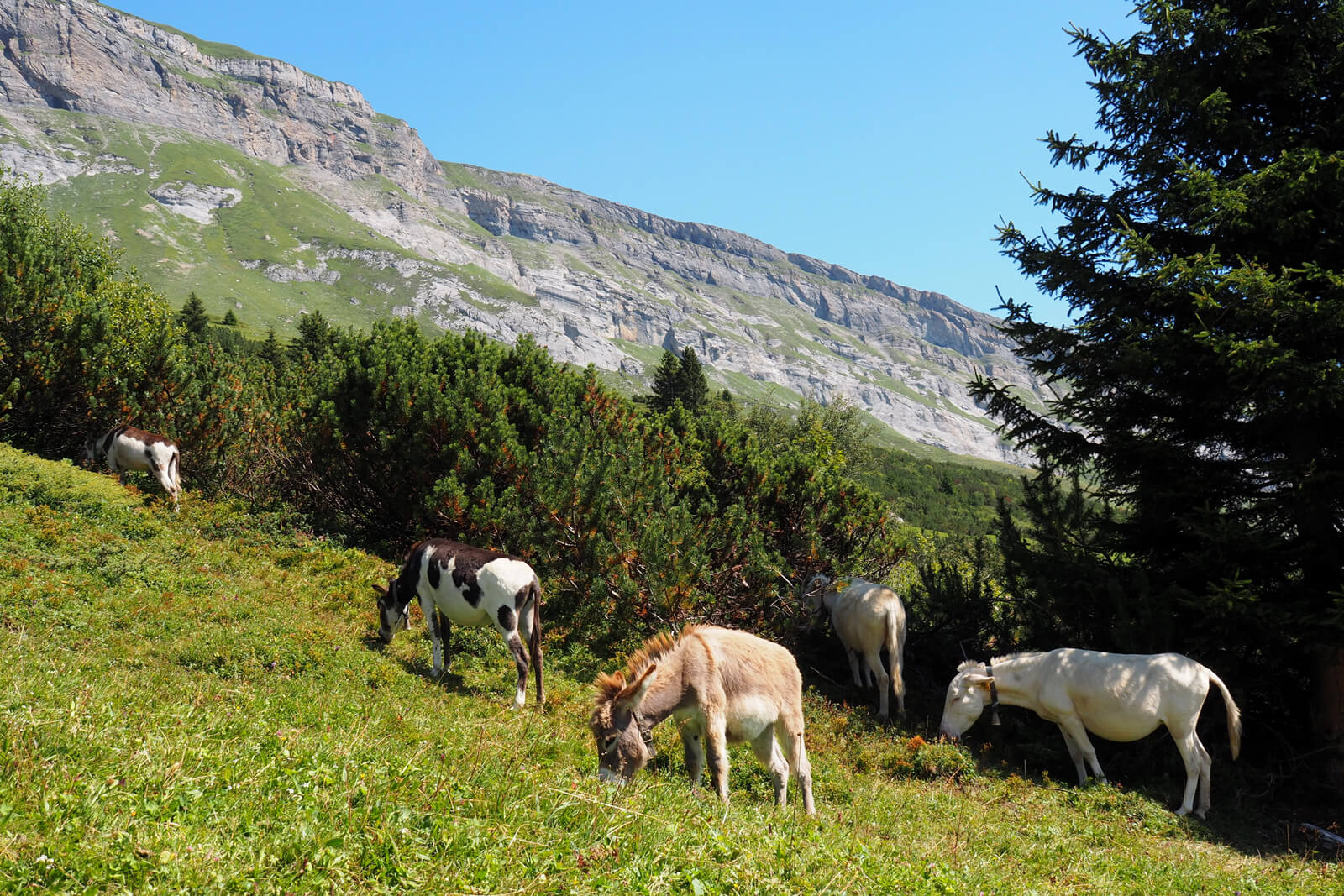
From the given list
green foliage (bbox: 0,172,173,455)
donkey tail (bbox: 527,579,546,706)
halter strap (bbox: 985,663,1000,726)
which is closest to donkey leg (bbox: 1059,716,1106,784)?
halter strap (bbox: 985,663,1000,726)

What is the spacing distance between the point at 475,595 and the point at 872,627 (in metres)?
7.43

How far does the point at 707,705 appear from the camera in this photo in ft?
23.6

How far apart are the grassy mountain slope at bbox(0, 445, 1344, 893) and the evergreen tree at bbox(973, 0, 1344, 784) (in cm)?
290

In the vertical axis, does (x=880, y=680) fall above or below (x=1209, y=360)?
below

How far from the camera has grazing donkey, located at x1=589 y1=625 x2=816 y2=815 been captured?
7016 mm

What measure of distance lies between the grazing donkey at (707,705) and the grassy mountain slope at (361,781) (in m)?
0.51

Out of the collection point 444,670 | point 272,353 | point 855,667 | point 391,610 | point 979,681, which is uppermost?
point 272,353

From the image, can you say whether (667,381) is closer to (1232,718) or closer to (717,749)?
(1232,718)

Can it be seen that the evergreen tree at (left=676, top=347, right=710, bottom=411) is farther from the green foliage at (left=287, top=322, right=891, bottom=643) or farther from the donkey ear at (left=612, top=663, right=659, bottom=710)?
the donkey ear at (left=612, top=663, right=659, bottom=710)

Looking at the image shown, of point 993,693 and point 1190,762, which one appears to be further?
point 993,693

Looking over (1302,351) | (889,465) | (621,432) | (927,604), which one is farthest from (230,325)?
(1302,351)

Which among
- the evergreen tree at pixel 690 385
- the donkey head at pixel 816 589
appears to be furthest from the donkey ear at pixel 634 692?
the evergreen tree at pixel 690 385

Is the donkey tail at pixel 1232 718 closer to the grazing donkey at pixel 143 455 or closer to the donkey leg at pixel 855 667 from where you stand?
the donkey leg at pixel 855 667

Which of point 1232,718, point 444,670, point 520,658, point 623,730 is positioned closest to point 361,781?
point 623,730
